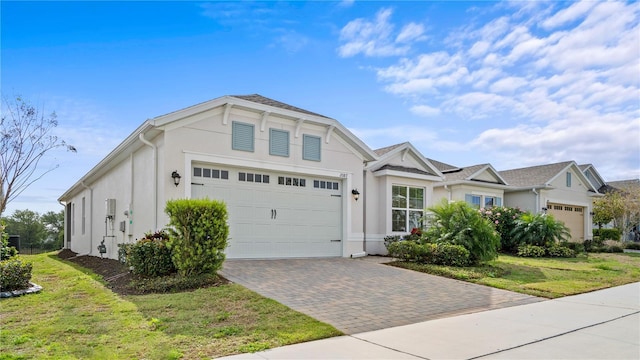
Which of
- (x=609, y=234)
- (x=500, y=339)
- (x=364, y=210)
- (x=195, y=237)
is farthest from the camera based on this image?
(x=609, y=234)

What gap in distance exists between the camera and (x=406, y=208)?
52.3ft

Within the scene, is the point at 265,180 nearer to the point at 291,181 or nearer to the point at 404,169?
the point at 291,181

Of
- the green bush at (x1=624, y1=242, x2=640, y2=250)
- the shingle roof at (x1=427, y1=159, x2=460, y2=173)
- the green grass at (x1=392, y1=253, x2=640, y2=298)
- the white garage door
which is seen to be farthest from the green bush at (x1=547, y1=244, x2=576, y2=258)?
the green bush at (x1=624, y1=242, x2=640, y2=250)

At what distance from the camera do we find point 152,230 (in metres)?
10.7

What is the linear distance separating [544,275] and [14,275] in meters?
12.2

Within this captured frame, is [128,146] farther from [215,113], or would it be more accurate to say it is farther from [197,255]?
[197,255]

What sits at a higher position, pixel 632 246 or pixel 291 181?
pixel 291 181

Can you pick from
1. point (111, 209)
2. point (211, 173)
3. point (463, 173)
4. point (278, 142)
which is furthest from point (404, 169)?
point (111, 209)

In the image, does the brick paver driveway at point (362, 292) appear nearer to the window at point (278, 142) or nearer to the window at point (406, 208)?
the window at point (278, 142)

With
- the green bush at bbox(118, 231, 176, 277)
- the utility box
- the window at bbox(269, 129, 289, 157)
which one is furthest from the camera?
the utility box

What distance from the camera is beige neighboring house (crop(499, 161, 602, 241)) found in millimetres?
22562

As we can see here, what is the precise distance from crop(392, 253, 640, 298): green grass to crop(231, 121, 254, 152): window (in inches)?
209

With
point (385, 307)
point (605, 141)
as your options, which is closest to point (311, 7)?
point (385, 307)

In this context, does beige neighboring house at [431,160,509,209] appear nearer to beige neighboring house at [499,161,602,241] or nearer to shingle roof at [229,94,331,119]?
beige neighboring house at [499,161,602,241]
